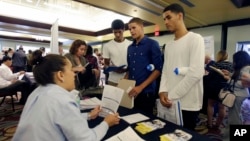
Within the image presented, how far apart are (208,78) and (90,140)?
304 centimetres

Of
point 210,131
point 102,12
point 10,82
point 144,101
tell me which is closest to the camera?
point 144,101

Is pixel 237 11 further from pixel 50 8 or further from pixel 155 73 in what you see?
pixel 50 8

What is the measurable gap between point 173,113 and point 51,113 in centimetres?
80

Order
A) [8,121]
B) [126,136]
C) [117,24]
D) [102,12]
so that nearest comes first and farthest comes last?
[126,136] < [117,24] < [8,121] < [102,12]

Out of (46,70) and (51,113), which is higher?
(46,70)

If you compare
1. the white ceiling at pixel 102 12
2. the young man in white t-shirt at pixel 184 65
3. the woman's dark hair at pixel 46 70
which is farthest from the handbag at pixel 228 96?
the white ceiling at pixel 102 12

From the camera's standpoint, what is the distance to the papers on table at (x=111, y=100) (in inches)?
51.1

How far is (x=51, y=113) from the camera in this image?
697 millimetres

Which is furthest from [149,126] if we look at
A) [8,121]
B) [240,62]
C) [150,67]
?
[8,121]

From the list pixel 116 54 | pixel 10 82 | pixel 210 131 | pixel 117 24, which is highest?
pixel 117 24

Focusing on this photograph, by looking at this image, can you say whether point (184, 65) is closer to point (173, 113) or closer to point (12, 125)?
point (173, 113)

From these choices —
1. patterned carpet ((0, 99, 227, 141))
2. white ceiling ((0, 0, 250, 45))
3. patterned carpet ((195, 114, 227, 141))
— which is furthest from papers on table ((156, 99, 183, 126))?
white ceiling ((0, 0, 250, 45))

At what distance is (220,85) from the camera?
3119 mm

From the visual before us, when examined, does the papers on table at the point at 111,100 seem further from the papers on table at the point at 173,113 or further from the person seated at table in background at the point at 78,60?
the person seated at table in background at the point at 78,60
